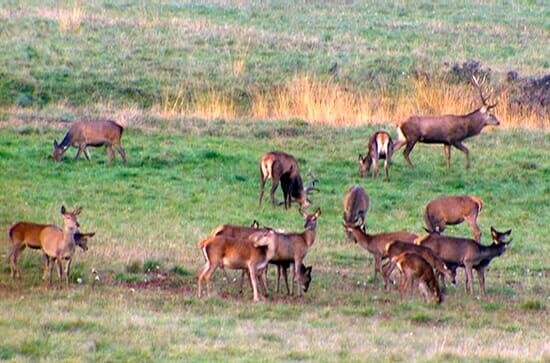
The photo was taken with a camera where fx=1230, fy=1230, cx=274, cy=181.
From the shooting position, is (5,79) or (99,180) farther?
(5,79)

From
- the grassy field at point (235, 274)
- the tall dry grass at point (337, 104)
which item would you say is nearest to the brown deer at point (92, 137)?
the grassy field at point (235, 274)

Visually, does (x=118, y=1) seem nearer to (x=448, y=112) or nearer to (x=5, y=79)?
(x=5, y=79)

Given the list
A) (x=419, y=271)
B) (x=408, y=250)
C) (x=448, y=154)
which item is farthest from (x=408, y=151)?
(x=419, y=271)

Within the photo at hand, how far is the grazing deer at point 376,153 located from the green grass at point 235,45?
304 inches

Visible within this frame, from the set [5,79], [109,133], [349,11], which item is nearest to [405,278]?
[109,133]

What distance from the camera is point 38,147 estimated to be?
23.6 m

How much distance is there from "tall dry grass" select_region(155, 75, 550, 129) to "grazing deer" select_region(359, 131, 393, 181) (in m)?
4.26

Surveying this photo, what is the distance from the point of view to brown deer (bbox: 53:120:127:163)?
75.5 ft

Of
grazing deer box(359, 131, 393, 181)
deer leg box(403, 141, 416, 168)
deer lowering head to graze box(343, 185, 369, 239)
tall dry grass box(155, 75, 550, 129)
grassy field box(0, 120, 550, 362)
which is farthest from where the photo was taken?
tall dry grass box(155, 75, 550, 129)

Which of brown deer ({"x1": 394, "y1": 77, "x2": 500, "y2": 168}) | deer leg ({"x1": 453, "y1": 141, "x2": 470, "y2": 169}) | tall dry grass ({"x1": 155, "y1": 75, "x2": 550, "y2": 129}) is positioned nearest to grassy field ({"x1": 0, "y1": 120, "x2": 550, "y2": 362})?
deer leg ({"x1": 453, "y1": 141, "x2": 470, "y2": 169})

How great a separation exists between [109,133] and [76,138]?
62 cm

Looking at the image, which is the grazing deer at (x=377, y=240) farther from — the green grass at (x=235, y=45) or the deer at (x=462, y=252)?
the green grass at (x=235, y=45)

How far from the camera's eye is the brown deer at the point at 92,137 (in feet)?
75.5

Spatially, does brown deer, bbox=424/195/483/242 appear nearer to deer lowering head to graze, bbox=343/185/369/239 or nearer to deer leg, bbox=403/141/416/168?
deer lowering head to graze, bbox=343/185/369/239
